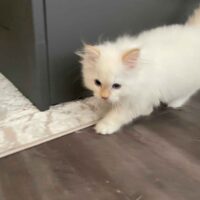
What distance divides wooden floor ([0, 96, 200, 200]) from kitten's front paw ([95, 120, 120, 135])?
0.07 feet

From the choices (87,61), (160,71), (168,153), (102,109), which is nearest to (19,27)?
(87,61)

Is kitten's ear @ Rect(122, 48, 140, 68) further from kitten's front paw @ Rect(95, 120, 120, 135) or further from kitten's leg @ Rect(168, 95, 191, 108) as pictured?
kitten's leg @ Rect(168, 95, 191, 108)

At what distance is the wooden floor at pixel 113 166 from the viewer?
105 cm

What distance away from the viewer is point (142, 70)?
118 cm

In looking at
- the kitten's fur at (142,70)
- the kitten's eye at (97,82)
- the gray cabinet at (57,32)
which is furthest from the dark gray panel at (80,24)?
the kitten's eye at (97,82)

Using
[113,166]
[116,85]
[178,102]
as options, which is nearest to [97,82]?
[116,85]

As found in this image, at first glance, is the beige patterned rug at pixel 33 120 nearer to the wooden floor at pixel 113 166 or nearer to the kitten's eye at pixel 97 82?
the wooden floor at pixel 113 166

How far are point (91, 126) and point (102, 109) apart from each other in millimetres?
107

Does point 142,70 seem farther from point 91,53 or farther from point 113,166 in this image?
point 113,166

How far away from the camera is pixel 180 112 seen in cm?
146

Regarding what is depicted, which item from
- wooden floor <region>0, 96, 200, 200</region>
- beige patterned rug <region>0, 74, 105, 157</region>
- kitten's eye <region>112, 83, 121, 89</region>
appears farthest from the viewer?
beige patterned rug <region>0, 74, 105, 157</region>

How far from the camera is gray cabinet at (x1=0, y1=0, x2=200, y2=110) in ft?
4.16

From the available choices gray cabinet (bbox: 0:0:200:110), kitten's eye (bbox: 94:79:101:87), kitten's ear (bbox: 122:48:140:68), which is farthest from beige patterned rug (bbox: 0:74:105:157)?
kitten's ear (bbox: 122:48:140:68)

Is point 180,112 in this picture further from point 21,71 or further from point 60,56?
point 21,71
